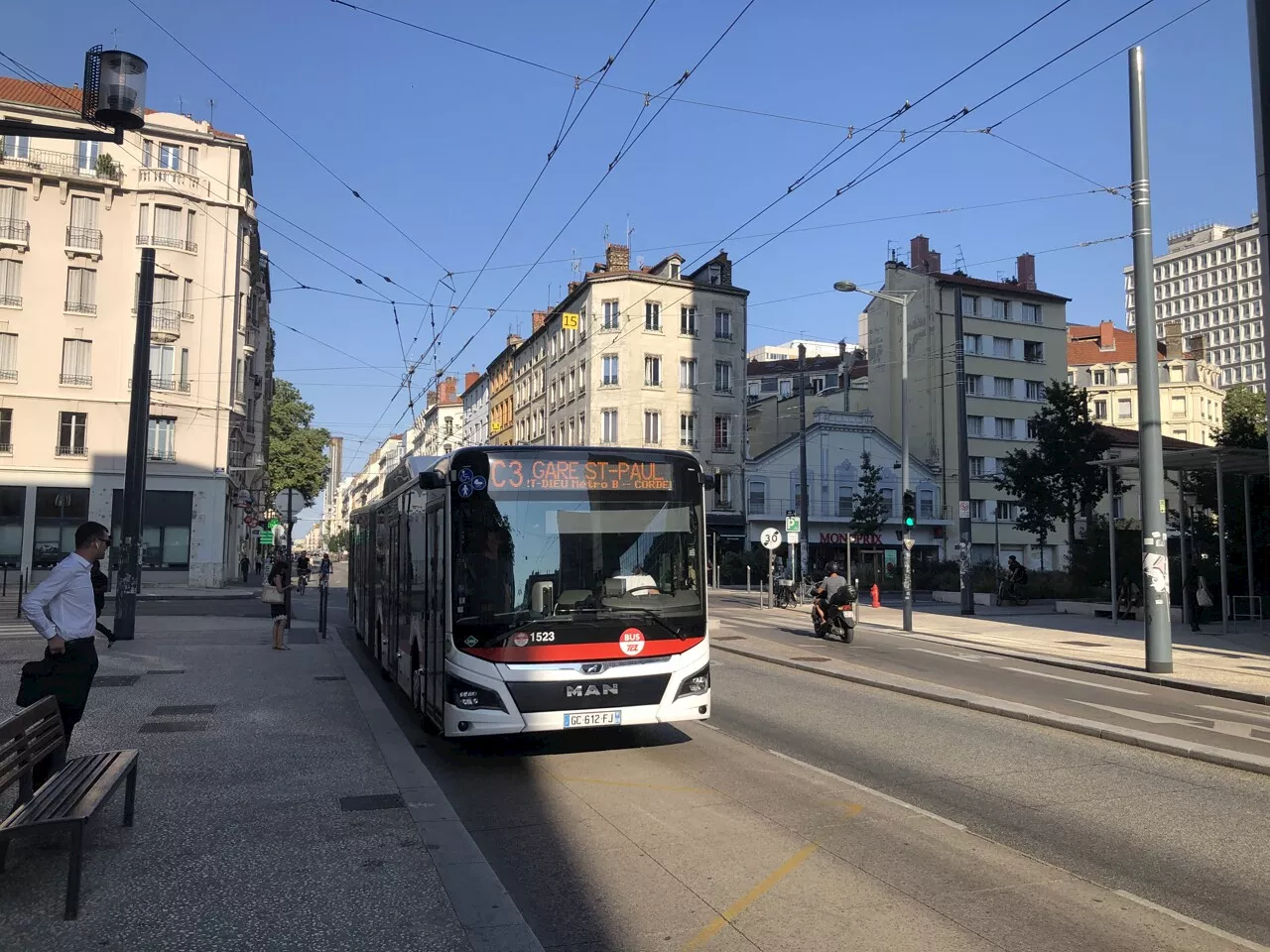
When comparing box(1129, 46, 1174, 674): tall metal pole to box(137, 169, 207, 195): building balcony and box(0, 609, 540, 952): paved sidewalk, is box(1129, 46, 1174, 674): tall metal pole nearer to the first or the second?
box(0, 609, 540, 952): paved sidewalk

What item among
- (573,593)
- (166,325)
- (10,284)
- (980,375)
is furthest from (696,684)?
(980,375)

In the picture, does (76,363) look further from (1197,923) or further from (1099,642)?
(1197,923)

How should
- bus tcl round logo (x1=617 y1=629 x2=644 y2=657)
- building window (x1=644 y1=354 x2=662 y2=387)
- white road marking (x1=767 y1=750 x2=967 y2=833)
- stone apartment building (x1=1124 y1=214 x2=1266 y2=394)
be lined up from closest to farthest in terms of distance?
white road marking (x1=767 y1=750 x2=967 y2=833), bus tcl round logo (x1=617 y1=629 x2=644 y2=657), building window (x1=644 y1=354 x2=662 y2=387), stone apartment building (x1=1124 y1=214 x2=1266 y2=394)

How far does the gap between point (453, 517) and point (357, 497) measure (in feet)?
573

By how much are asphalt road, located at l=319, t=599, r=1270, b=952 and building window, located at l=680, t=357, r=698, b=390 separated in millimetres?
44475

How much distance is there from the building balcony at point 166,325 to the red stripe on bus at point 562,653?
38682 millimetres

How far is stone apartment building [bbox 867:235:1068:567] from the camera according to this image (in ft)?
190

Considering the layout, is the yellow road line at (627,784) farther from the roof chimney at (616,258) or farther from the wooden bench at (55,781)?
the roof chimney at (616,258)

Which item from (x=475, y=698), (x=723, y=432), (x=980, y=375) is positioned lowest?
(x=475, y=698)

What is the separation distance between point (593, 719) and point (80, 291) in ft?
135

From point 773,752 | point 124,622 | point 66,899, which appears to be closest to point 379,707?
point 773,752

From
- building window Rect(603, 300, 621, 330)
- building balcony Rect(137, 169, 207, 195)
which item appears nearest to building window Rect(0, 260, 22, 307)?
building balcony Rect(137, 169, 207, 195)

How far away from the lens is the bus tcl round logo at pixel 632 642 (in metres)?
8.29

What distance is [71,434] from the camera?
40.6m
